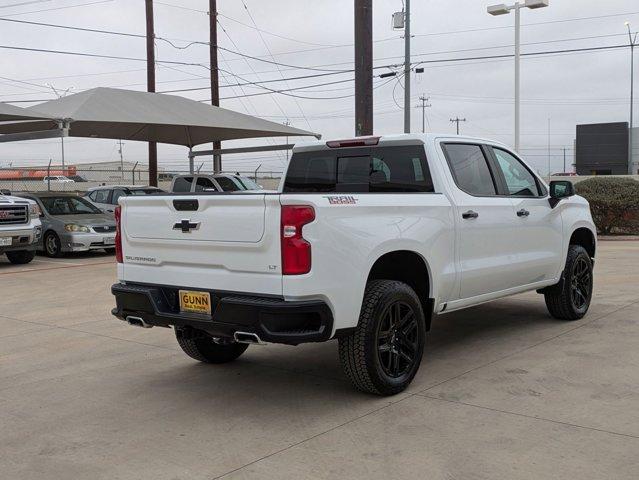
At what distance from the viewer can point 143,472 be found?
3838 mm

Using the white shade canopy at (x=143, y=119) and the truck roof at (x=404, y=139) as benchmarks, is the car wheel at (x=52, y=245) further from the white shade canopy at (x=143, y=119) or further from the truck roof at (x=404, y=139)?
the truck roof at (x=404, y=139)

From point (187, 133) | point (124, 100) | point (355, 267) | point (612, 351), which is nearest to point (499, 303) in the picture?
point (612, 351)

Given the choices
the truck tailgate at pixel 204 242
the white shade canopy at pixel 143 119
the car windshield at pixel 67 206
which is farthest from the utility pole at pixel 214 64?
the truck tailgate at pixel 204 242

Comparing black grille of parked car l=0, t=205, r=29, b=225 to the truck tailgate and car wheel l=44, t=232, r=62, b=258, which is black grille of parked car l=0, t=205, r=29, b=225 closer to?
car wheel l=44, t=232, r=62, b=258

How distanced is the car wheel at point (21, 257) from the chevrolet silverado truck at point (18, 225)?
302 mm

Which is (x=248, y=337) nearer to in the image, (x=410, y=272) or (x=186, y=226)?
A: (x=186, y=226)

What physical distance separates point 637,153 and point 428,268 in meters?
60.1

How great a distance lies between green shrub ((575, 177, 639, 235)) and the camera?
18.6m

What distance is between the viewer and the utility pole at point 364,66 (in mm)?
15877

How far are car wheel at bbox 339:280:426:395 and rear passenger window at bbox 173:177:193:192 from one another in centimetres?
1393

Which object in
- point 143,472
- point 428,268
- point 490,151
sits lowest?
point 143,472

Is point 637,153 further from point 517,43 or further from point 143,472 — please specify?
point 143,472

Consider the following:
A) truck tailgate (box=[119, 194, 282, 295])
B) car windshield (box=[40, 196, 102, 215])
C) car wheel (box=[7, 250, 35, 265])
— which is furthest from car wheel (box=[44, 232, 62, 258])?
truck tailgate (box=[119, 194, 282, 295])

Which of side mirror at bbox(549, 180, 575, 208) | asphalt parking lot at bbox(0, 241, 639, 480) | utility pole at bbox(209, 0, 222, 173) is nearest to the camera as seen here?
asphalt parking lot at bbox(0, 241, 639, 480)
